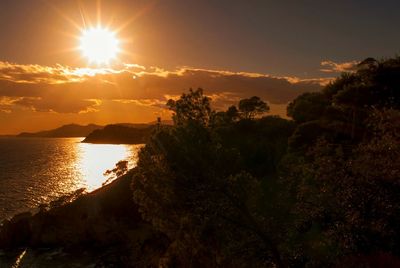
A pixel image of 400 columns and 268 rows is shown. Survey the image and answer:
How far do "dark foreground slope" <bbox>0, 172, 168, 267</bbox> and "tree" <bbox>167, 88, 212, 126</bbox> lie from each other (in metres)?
31.8

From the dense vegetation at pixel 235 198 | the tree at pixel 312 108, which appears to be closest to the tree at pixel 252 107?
the tree at pixel 312 108

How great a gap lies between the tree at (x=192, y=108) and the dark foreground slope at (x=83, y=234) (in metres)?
31.8

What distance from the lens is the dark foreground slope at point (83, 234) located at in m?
49.4

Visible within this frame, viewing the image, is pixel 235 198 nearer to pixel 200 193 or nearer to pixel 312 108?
pixel 200 193

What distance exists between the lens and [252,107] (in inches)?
5069

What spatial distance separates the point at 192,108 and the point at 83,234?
Answer: 43.0 metres

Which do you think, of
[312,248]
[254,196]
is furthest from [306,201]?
[312,248]

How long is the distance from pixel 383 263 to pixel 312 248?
12513 mm

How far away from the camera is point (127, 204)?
59.4 m

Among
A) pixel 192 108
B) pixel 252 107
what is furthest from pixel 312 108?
pixel 252 107

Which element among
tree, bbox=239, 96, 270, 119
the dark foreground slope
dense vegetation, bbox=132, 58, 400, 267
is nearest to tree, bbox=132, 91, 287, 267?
dense vegetation, bbox=132, 58, 400, 267

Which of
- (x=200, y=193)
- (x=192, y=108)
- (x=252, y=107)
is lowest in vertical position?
(x=200, y=193)

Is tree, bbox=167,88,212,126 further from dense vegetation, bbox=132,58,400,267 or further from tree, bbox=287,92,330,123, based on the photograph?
tree, bbox=287,92,330,123

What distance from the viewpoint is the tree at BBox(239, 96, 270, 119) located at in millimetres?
128250
